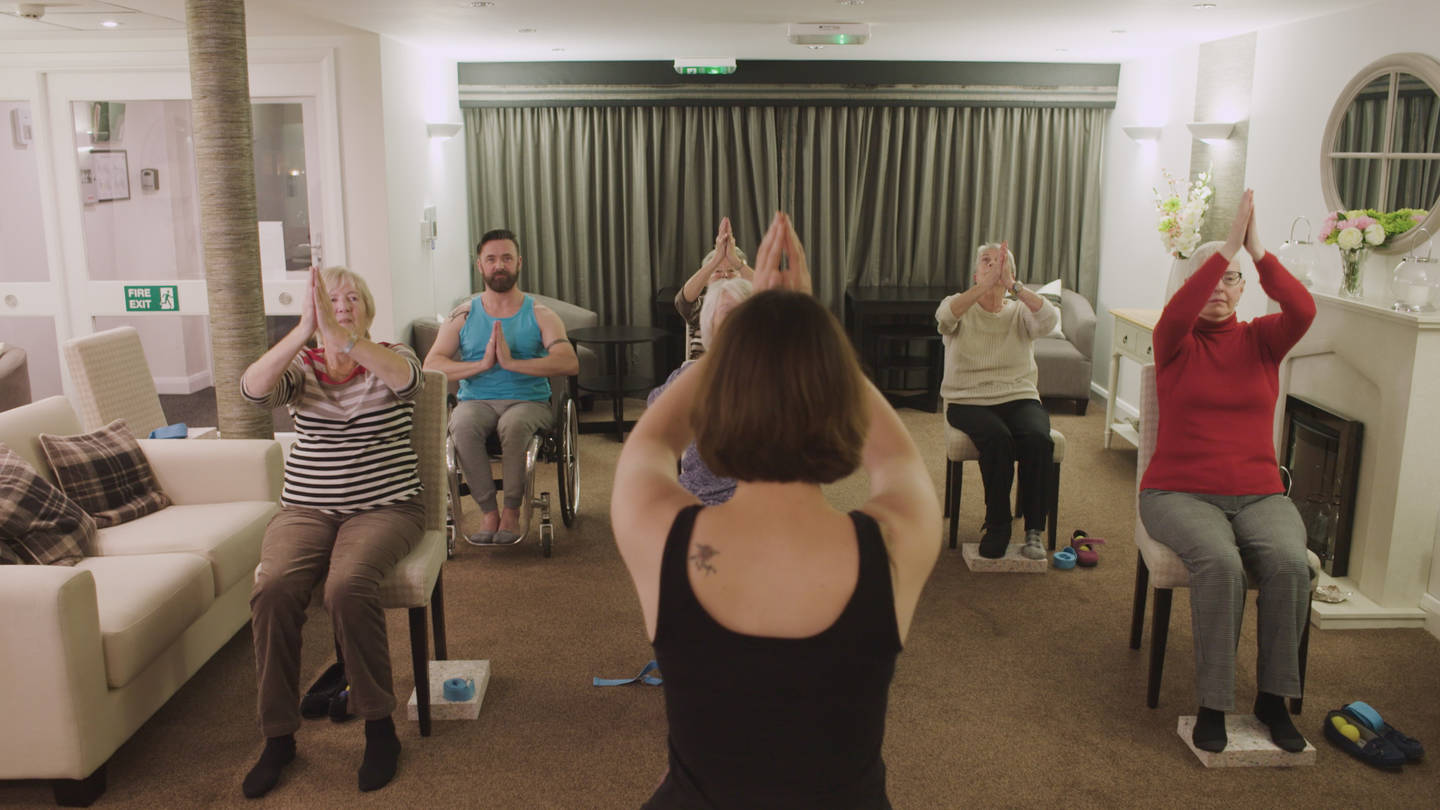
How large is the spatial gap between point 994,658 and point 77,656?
2.47 m

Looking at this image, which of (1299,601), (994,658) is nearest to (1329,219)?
(1299,601)

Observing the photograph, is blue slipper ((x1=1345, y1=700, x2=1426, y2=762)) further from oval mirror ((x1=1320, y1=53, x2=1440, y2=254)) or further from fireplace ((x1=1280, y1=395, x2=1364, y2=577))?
oval mirror ((x1=1320, y1=53, x2=1440, y2=254))

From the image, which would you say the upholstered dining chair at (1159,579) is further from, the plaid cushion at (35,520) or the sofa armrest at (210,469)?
the plaid cushion at (35,520)

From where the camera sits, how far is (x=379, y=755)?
107 inches

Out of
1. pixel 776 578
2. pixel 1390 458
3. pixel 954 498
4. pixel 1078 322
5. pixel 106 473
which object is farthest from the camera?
pixel 1078 322

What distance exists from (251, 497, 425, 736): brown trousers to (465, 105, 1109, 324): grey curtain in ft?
15.9

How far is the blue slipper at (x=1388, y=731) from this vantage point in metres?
2.80

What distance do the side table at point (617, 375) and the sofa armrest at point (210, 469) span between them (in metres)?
2.65

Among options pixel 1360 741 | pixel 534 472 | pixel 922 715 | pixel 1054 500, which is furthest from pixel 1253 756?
pixel 534 472

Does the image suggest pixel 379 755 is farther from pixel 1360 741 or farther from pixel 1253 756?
pixel 1360 741

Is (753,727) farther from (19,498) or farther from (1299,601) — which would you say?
(19,498)

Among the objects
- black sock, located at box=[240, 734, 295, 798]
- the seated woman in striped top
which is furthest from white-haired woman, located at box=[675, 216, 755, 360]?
black sock, located at box=[240, 734, 295, 798]

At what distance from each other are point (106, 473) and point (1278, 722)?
3395 millimetres

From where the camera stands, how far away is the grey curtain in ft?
24.0
